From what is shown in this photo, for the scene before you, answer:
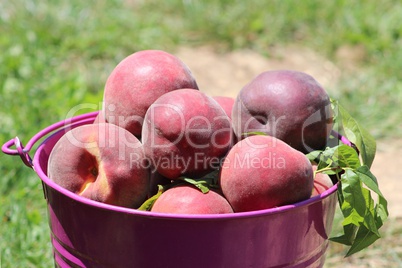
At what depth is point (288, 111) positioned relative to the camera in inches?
61.8

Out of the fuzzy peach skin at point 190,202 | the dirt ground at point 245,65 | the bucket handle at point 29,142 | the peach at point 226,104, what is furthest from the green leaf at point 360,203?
the dirt ground at point 245,65

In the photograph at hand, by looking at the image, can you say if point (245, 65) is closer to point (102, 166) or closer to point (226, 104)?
point (226, 104)

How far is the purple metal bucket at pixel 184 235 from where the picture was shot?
1.24 metres

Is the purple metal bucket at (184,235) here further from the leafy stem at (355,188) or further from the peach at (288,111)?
the peach at (288,111)

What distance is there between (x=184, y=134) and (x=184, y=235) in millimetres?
271

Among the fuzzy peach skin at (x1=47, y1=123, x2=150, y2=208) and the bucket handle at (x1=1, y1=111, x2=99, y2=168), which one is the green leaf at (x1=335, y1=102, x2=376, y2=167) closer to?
the fuzzy peach skin at (x1=47, y1=123, x2=150, y2=208)

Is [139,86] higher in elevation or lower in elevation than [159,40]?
higher

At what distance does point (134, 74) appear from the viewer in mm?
1587

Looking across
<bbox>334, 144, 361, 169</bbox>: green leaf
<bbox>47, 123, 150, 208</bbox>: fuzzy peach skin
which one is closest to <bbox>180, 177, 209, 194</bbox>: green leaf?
<bbox>47, 123, 150, 208</bbox>: fuzzy peach skin

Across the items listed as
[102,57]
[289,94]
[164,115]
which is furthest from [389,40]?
[164,115]

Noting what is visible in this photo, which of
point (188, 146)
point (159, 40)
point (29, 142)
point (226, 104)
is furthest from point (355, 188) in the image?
point (159, 40)

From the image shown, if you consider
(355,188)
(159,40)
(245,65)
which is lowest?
(245,65)

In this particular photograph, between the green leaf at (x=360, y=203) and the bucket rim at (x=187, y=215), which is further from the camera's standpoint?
the green leaf at (x=360, y=203)

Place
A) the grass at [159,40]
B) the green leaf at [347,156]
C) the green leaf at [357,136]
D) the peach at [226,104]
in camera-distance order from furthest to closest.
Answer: the grass at [159,40] → the peach at [226,104] → the green leaf at [357,136] → the green leaf at [347,156]
